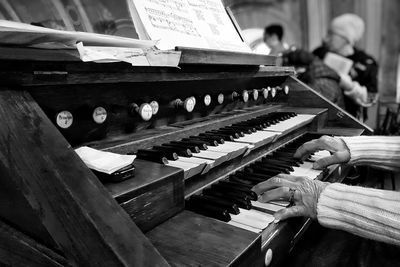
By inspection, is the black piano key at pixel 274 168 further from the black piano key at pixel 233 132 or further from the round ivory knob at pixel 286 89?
the round ivory knob at pixel 286 89

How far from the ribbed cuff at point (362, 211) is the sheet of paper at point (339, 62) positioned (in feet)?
13.4

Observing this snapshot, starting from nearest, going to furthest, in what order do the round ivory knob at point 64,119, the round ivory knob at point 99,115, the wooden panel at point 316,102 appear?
the round ivory knob at point 64,119 < the round ivory knob at point 99,115 < the wooden panel at point 316,102

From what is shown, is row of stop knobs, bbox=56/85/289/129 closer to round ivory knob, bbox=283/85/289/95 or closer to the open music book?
round ivory knob, bbox=283/85/289/95

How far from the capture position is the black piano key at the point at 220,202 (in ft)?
3.25

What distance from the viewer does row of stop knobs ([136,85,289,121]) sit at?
1196 millimetres

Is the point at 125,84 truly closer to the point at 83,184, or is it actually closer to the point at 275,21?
the point at 83,184

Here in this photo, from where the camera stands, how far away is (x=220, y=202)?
3.33ft

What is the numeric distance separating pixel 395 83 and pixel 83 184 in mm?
8710

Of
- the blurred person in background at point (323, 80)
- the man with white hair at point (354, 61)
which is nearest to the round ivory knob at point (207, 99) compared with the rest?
the blurred person in background at point (323, 80)

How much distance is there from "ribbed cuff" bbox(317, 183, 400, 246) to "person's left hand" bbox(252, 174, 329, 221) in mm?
24

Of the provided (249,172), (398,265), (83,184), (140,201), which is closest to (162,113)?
(249,172)

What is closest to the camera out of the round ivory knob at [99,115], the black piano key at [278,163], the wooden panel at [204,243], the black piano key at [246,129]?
the wooden panel at [204,243]

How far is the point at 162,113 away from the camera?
1.40 meters

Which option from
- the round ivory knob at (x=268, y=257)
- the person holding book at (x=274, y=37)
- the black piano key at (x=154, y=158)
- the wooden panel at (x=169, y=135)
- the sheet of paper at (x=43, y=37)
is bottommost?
the round ivory knob at (x=268, y=257)
